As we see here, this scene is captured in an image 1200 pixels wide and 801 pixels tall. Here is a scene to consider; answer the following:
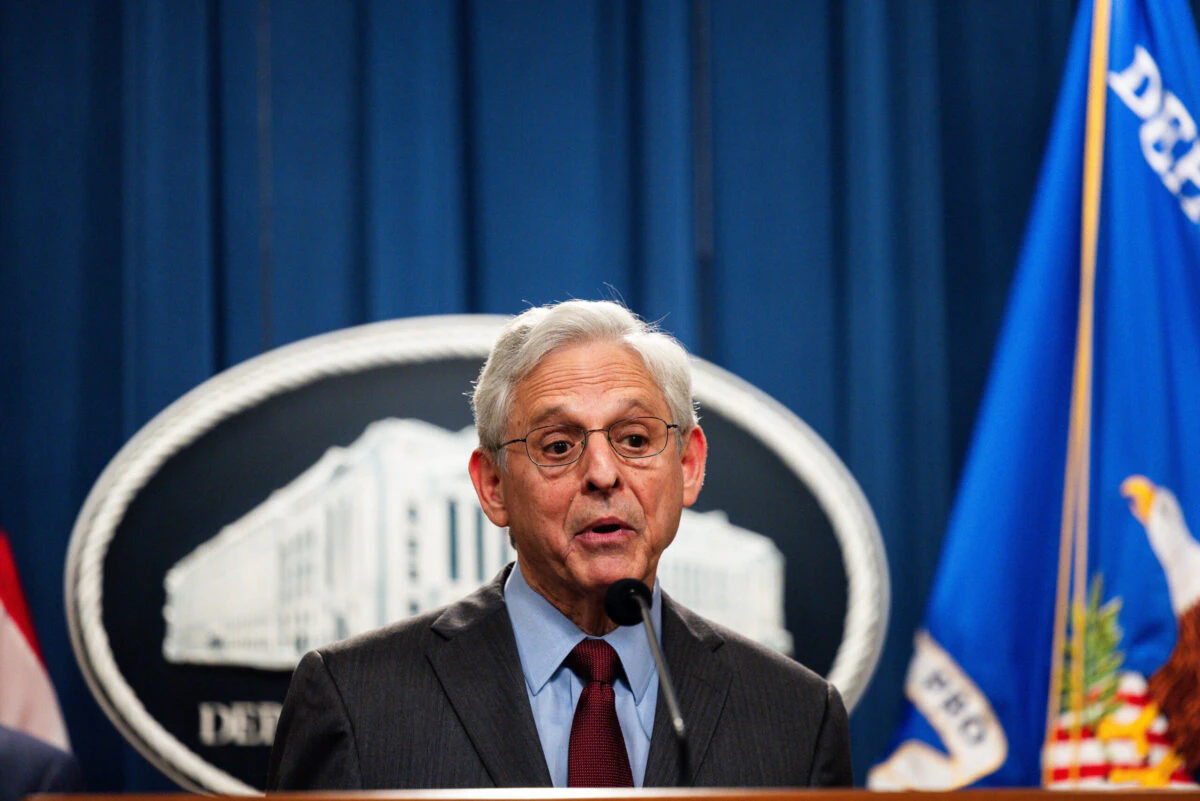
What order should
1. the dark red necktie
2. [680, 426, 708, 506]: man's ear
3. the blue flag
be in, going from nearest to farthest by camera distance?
the dark red necktie
[680, 426, 708, 506]: man's ear
the blue flag

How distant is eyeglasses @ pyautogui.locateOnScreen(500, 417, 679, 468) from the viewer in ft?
5.17

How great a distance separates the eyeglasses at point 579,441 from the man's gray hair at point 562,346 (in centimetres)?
3

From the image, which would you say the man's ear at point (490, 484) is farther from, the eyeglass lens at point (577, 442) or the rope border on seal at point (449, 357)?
the rope border on seal at point (449, 357)

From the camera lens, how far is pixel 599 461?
154 cm

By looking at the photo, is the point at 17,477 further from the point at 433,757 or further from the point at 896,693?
the point at 896,693

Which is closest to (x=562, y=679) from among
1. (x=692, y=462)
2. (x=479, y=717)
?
(x=479, y=717)

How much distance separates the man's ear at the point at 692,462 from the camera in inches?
66.7

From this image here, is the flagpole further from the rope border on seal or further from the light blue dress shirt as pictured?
the light blue dress shirt

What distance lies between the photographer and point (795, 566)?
2412 millimetres

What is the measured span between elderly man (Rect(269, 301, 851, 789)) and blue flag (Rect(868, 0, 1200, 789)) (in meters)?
0.75

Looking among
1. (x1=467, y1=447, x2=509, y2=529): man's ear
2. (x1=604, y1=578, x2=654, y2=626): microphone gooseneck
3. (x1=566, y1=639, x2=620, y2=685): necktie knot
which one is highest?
(x1=467, y1=447, x2=509, y2=529): man's ear

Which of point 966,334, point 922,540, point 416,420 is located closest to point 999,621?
point 922,540

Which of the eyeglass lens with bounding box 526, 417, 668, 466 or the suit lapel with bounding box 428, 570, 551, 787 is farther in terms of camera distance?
the eyeglass lens with bounding box 526, 417, 668, 466

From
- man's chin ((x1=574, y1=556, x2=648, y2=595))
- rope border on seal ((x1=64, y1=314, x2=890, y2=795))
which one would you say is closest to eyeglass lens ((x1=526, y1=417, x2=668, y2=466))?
man's chin ((x1=574, y1=556, x2=648, y2=595))
